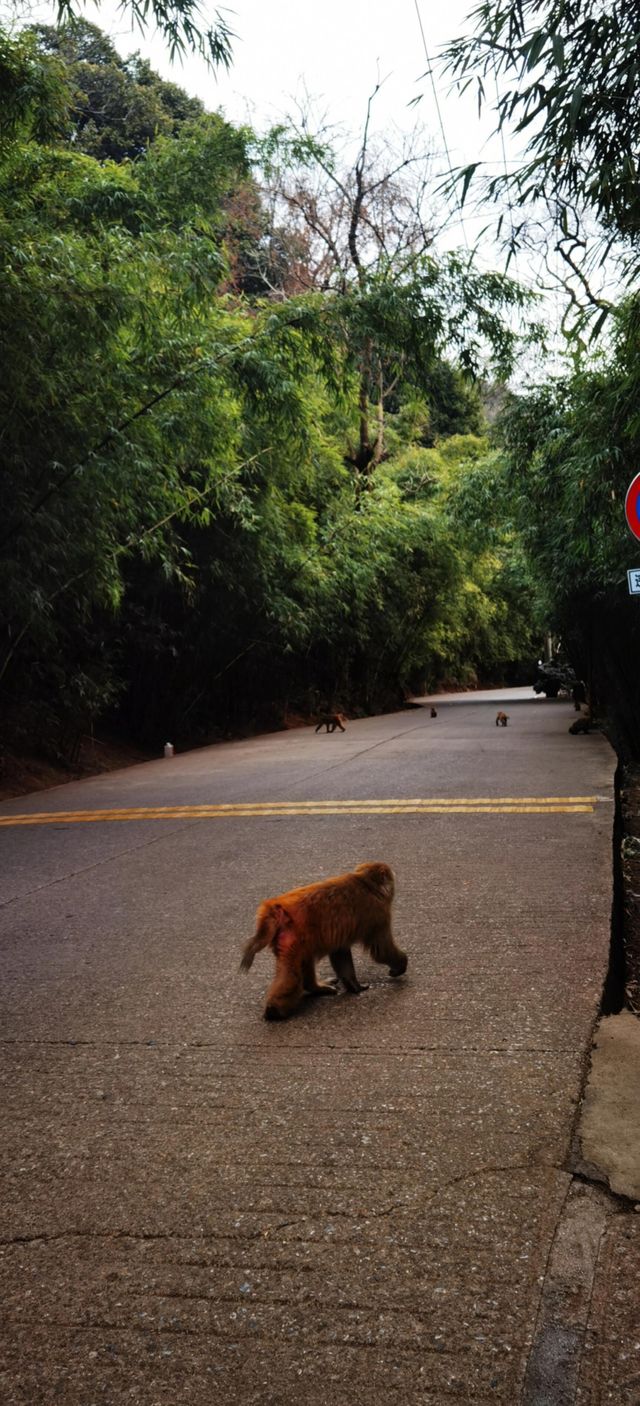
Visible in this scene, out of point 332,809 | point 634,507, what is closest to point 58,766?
point 332,809

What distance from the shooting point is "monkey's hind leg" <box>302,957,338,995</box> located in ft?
12.5

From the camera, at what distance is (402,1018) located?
3660 mm

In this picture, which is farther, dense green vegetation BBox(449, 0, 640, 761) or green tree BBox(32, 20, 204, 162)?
green tree BBox(32, 20, 204, 162)

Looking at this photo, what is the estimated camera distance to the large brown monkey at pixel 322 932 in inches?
146

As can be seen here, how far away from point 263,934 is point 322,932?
0.72ft

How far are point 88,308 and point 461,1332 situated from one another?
7.57 meters

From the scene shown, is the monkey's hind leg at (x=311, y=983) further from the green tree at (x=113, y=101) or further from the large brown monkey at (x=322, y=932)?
the green tree at (x=113, y=101)

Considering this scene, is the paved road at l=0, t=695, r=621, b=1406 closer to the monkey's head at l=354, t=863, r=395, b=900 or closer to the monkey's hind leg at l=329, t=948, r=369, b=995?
the monkey's hind leg at l=329, t=948, r=369, b=995

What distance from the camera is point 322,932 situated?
3793 millimetres

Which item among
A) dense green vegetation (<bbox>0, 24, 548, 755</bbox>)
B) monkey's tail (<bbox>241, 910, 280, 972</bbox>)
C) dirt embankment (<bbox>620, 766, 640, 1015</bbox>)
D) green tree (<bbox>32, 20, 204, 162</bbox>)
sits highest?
green tree (<bbox>32, 20, 204, 162</bbox>)

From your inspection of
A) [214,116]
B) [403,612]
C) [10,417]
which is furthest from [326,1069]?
[403,612]

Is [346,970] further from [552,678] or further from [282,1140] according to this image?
[552,678]

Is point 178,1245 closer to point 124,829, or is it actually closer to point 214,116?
point 124,829

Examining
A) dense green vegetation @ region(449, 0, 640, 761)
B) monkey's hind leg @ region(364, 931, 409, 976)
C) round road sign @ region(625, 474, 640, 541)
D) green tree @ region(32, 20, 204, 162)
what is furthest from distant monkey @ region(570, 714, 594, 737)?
green tree @ region(32, 20, 204, 162)
